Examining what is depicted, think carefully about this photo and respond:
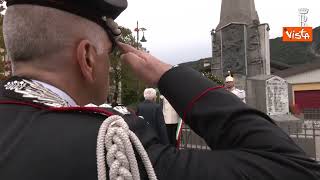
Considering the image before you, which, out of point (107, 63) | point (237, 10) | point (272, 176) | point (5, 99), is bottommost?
point (272, 176)

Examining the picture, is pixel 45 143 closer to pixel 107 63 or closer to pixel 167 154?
pixel 167 154

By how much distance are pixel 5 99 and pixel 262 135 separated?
74 cm

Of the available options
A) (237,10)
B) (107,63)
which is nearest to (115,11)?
(107,63)

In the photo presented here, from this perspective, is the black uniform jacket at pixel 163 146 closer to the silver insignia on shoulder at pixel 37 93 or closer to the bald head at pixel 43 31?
the silver insignia on shoulder at pixel 37 93

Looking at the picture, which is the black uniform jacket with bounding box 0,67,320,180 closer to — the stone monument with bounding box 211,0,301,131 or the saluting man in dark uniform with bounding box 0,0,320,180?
the saluting man in dark uniform with bounding box 0,0,320,180

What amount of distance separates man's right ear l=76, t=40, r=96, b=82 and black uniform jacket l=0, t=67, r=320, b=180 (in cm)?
17

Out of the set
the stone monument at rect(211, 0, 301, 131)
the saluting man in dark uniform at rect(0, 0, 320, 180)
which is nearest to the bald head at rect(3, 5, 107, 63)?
the saluting man in dark uniform at rect(0, 0, 320, 180)

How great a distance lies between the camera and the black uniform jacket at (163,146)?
109 centimetres

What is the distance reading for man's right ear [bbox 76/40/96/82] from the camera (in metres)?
1.33

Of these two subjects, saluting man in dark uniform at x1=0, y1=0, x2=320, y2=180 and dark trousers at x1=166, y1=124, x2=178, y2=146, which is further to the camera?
dark trousers at x1=166, y1=124, x2=178, y2=146

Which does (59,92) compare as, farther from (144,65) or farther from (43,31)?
(144,65)

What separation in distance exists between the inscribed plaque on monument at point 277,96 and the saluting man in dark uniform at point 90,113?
15.3 metres

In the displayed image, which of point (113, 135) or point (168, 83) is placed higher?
point (168, 83)

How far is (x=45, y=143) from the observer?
1111 mm
